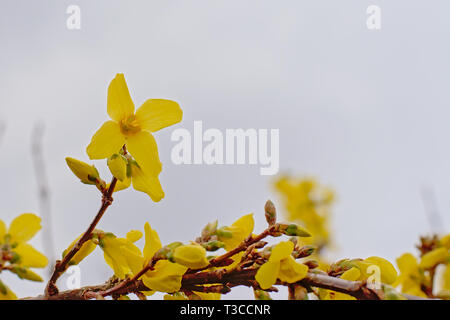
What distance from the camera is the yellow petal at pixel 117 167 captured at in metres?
0.77

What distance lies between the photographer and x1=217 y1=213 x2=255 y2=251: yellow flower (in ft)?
2.75

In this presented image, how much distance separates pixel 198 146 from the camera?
3.27ft

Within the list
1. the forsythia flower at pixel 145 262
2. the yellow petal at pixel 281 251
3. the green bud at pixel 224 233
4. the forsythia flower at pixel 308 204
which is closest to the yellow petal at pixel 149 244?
the forsythia flower at pixel 145 262

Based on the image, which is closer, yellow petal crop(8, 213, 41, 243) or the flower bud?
the flower bud

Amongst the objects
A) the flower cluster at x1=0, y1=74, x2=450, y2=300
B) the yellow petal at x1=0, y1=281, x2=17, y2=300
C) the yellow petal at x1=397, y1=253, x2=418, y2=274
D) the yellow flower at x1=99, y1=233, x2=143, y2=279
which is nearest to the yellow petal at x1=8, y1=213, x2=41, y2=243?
the flower cluster at x1=0, y1=74, x2=450, y2=300

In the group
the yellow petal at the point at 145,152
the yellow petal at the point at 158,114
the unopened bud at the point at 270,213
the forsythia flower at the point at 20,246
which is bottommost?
the forsythia flower at the point at 20,246

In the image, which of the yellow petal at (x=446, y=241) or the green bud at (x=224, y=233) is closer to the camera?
the green bud at (x=224, y=233)

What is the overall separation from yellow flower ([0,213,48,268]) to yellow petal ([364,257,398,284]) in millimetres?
680

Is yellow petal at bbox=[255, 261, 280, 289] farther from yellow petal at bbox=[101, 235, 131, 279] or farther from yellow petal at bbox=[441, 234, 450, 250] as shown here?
yellow petal at bbox=[441, 234, 450, 250]

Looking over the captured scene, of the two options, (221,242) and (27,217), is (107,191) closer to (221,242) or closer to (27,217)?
(221,242)

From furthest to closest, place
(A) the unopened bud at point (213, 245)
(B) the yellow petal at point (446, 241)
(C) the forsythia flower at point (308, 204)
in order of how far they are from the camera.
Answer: (C) the forsythia flower at point (308, 204)
(B) the yellow petal at point (446, 241)
(A) the unopened bud at point (213, 245)

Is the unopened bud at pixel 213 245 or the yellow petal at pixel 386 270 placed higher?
the unopened bud at pixel 213 245

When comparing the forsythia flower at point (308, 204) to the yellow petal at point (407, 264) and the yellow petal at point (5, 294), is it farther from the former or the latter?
the yellow petal at point (5, 294)
